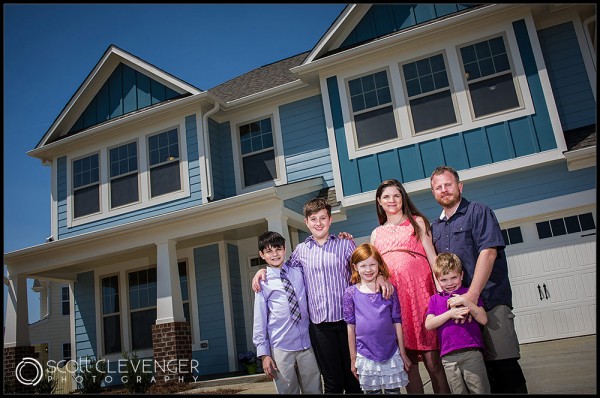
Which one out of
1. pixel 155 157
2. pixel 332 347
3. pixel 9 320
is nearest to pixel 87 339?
pixel 9 320

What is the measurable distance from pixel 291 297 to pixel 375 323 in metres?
0.70

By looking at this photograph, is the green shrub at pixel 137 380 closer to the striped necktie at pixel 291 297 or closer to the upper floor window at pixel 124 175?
the upper floor window at pixel 124 175

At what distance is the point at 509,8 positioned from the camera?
26.7ft

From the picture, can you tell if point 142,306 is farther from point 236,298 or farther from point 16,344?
point 16,344

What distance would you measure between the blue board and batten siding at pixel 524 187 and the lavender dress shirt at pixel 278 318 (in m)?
5.05

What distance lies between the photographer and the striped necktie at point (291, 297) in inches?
138

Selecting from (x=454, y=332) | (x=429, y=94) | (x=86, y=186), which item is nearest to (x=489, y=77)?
(x=429, y=94)

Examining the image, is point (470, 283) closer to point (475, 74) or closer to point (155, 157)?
point (475, 74)

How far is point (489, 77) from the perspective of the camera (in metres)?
8.30

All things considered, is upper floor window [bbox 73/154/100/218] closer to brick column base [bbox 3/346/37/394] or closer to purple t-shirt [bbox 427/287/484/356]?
brick column base [bbox 3/346/37/394]

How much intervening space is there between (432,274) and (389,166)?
540 centimetres

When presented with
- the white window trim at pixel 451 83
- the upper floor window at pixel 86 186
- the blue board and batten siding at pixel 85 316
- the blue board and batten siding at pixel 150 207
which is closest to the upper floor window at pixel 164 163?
the blue board and batten siding at pixel 150 207

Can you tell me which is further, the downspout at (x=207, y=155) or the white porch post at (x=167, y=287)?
the downspout at (x=207, y=155)

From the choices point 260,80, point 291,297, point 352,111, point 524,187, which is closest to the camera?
point 291,297
